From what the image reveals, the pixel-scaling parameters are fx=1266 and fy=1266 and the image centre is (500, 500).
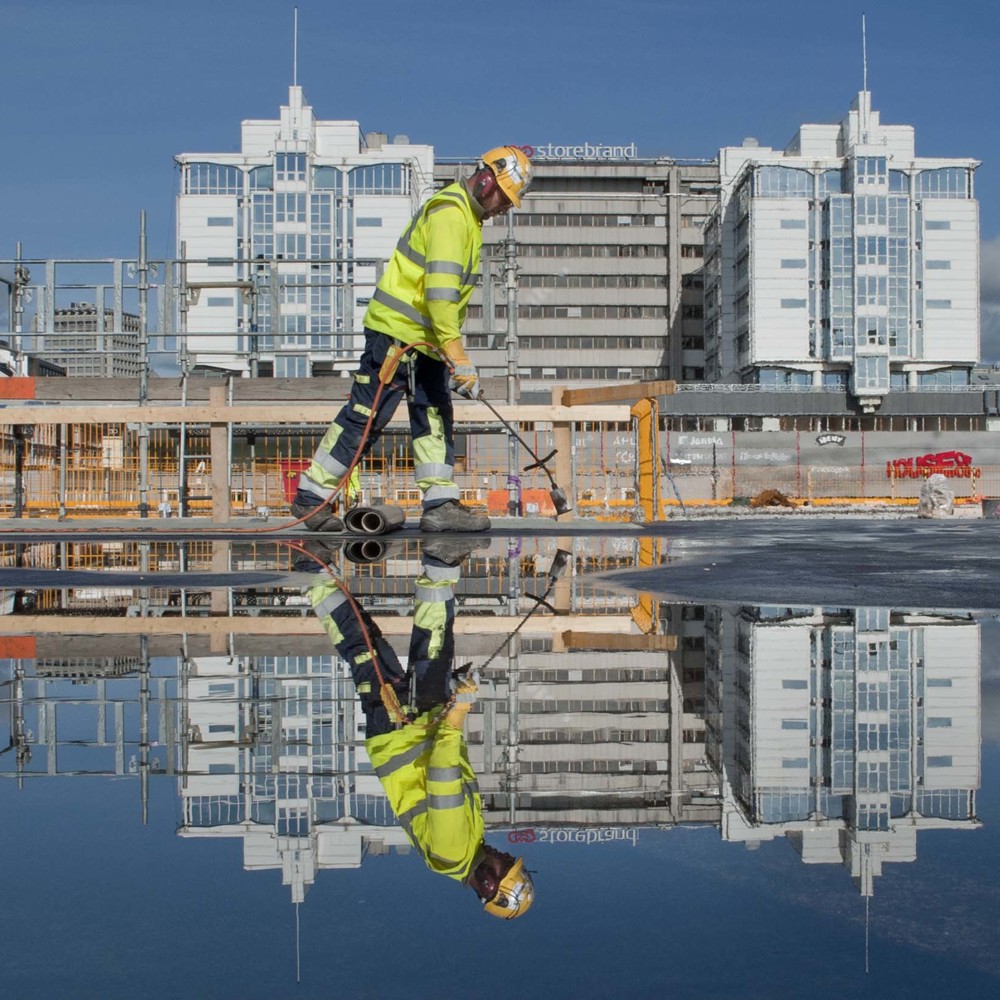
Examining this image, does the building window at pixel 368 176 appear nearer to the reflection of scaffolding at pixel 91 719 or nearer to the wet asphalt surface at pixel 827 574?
the wet asphalt surface at pixel 827 574

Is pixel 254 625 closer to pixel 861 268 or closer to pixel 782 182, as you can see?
pixel 861 268

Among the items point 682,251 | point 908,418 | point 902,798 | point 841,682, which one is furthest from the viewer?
point 682,251

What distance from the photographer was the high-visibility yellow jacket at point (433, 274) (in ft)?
25.7

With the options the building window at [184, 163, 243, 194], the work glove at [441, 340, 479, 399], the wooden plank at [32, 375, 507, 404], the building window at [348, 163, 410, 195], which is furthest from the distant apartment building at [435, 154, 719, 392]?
the work glove at [441, 340, 479, 399]

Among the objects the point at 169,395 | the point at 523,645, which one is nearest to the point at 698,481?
the point at 169,395

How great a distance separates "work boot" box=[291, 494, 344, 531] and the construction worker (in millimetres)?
159

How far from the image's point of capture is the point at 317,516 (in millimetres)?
9461

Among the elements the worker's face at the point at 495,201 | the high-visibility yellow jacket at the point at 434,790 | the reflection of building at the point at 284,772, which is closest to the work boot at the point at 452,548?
the worker's face at the point at 495,201

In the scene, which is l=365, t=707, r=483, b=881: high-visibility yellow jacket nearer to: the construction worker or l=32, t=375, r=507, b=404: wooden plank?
the construction worker

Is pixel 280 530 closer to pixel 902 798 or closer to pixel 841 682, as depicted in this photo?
pixel 841 682

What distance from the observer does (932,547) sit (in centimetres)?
900

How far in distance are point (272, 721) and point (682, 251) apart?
85.0 m

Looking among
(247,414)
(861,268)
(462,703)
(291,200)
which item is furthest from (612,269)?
(462,703)

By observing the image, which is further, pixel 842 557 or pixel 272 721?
pixel 842 557
